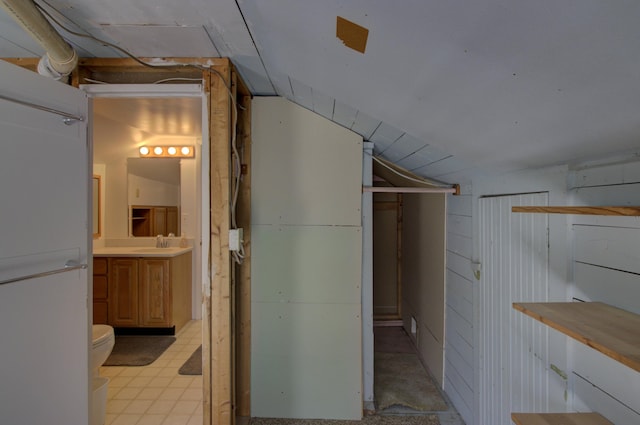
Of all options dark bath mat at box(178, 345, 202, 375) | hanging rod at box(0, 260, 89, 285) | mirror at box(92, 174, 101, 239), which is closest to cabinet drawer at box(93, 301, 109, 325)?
mirror at box(92, 174, 101, 239)

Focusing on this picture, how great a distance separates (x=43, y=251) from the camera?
1.29 metres

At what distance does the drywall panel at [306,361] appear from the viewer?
1.97 meters

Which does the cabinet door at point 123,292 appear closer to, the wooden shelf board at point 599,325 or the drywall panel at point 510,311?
the drywall panel at point 510,311

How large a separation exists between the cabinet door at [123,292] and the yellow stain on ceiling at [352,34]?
316cm

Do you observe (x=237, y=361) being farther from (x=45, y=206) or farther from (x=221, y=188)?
(x=45, y=206)

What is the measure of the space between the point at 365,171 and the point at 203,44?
1.23m

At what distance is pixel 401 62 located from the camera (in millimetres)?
916

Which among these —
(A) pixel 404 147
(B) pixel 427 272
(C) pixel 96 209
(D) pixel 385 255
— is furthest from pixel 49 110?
(D) pixel 385 255

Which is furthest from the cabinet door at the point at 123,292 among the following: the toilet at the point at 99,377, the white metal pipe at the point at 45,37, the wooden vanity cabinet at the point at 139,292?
the white metal pipe at the point at 45,37

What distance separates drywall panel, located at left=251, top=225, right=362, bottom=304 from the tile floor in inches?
35.7

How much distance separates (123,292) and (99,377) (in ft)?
4.85

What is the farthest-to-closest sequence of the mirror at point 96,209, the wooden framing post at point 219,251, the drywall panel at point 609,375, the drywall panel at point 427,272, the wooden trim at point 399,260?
the wooden trim at point 399,260
the mirror at point 96,209
the drywall panel at point 427,272
the wooden framing post at point 219,251
the drywall panel at point 609,375

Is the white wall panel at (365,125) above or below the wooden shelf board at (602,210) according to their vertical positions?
above

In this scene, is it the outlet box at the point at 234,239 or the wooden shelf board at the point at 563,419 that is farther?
the outlet box at the point at 234,239
